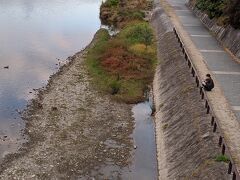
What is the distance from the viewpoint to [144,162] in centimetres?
2936

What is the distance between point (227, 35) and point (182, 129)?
22.2 metres

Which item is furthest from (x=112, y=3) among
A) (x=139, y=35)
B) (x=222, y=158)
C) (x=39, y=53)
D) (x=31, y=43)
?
(x=222, y=158)

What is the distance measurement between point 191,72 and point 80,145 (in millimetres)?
11819

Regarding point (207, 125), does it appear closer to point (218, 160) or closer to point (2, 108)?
point (218, 160)

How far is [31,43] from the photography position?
5772 cm

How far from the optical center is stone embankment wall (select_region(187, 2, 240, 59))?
4481cm

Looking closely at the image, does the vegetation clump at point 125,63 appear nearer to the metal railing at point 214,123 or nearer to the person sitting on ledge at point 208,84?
the metal railing at point 214,123

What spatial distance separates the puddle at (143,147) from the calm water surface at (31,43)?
808cm

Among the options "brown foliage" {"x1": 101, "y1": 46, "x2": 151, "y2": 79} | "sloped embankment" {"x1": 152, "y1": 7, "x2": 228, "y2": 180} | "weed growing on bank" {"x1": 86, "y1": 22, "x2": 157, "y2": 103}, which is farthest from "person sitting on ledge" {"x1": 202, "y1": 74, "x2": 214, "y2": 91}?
"brown foliage" {"x1": 101, "y1": 46, "x2": 151, "y2": 79}

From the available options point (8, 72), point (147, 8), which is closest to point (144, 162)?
point (8, 72)

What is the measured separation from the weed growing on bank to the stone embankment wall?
735 centimetres

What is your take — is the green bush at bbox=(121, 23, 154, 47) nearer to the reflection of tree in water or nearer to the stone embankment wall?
the stone embankment wall

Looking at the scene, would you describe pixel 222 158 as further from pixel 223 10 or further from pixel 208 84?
pixel 223 10

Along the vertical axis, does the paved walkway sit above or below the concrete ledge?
below
